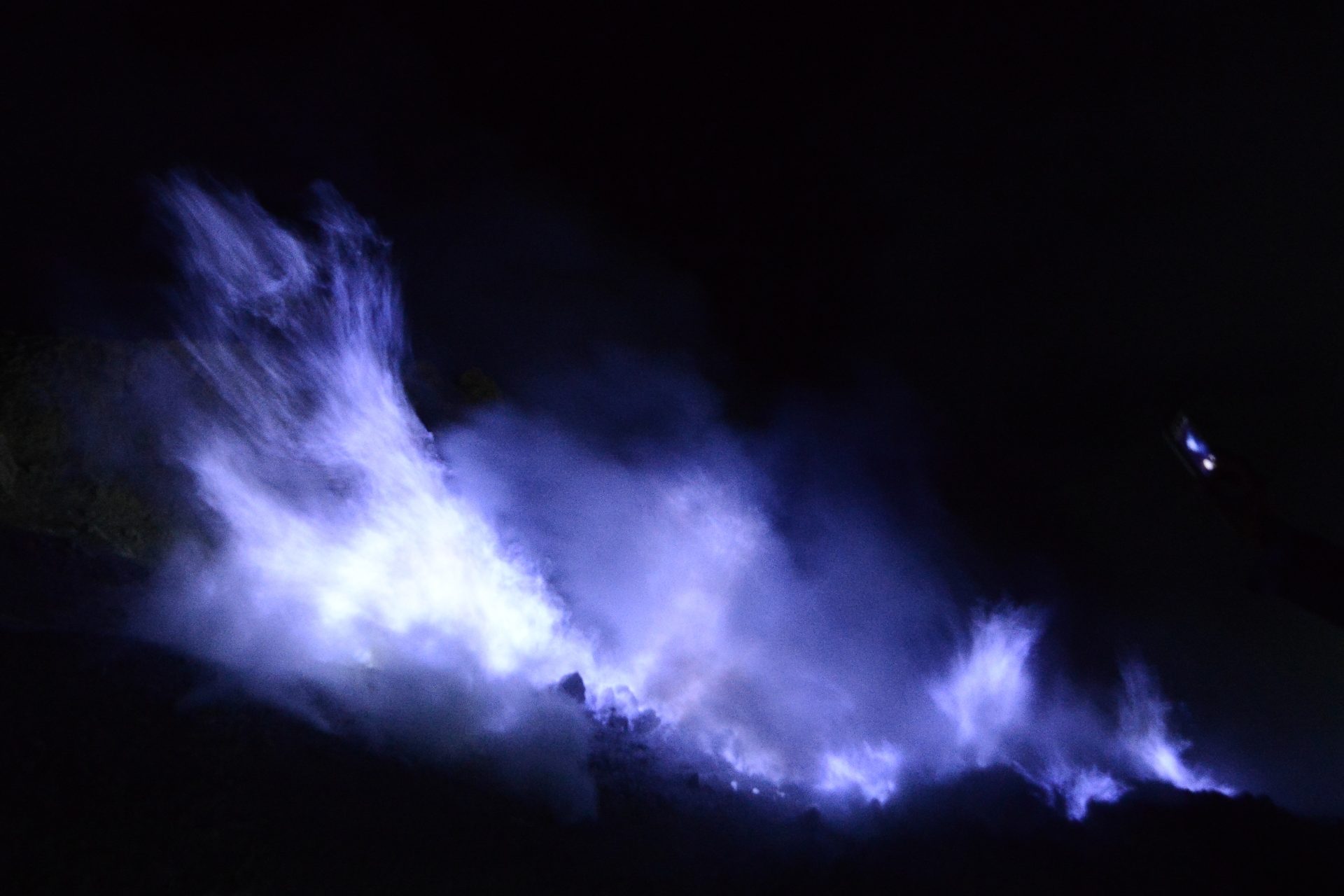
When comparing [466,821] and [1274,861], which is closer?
[466,821]

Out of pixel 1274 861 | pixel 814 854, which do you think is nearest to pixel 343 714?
pixel 814 854

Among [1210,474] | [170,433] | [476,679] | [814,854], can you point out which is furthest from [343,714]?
[1210,474]

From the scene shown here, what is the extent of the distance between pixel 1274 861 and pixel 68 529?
85.9ft

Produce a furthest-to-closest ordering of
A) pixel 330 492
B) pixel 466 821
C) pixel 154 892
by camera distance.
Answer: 1. pixel 330 492
2. pixel 466 821
3. pixel 154 892

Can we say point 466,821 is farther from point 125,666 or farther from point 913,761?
point 913,761

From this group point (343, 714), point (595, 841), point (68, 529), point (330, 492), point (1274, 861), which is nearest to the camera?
point (595, 841)

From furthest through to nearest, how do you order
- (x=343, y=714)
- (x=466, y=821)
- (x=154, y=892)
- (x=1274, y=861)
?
(x=1274, y=861) → (x=343, y=714) → (x=466, y=821) → (x=154, y=892)

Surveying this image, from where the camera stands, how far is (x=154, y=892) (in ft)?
28.6

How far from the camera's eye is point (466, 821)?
11.3m

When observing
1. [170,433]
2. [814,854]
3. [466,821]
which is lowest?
[466,821]

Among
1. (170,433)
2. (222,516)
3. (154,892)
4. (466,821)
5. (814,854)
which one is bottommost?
(154,892)

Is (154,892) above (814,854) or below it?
below

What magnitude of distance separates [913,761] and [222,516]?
705 inches

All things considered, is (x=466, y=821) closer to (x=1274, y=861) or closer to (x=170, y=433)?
(x=170, y=433)
